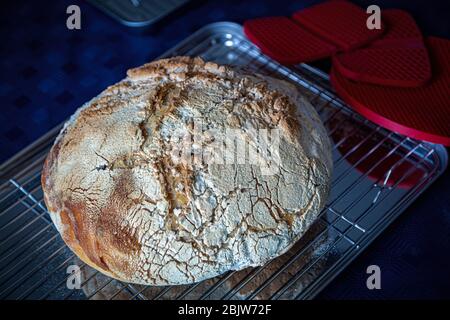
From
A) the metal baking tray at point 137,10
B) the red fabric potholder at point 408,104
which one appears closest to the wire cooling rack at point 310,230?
the red fabric potholder at point 408,104

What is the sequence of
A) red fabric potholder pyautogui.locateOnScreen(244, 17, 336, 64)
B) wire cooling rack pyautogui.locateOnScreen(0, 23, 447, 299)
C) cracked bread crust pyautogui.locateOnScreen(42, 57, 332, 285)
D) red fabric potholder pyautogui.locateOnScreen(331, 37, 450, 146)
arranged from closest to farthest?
cracked bread crust pyautogui.locateOnScreen(42, 57, 332, 285) → wire cooling rack pyautogui.locateOnScreen(0, 23, 447, 299) → red fabric potholder pyautogui.locateOnScreen(331, 37, 450, 146) → red fabric potholder pyautogui.locateOnScreen(244, 17, 336, 64)

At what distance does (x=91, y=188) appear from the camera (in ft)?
3.60

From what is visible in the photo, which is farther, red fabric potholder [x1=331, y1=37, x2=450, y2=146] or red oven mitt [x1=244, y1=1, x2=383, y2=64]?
red oven mitt [x1=244, y1=1, x2=383, y2=64]

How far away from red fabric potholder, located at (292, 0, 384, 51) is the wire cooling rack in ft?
0.37

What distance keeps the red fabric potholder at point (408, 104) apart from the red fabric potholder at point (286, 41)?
9cm

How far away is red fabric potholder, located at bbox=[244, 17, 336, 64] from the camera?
1.52m

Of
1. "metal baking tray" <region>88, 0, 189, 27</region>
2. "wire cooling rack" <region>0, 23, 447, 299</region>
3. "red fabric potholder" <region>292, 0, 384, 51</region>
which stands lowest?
"wire cooling rack" <region>0, 23, 447, 299</region>

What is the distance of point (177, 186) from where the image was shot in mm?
1065

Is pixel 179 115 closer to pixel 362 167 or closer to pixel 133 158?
pixel 133 158

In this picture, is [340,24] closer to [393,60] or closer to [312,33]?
[312,33]

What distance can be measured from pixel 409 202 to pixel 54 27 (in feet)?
3.89

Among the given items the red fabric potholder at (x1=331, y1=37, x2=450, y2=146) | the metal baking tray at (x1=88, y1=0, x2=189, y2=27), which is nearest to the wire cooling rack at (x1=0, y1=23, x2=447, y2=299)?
the red fabric potholder at (x1=331, y1=37, x2=450, y2=146)

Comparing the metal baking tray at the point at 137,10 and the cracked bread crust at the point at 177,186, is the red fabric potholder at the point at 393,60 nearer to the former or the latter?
the cracked bread crust at the point at 177,186

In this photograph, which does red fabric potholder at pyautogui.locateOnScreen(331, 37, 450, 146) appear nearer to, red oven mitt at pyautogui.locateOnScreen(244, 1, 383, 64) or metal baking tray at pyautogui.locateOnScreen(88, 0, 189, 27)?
red oven mitt at pyautogui.locateOnScreen(244, 1, 383, 64)
